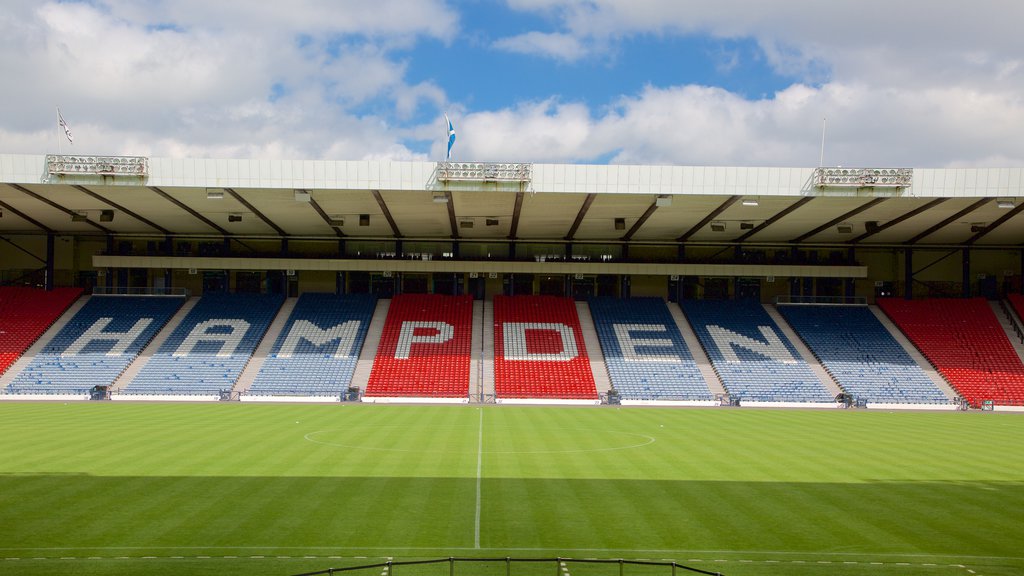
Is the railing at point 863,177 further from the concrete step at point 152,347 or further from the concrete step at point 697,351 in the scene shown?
the concrete step at point 152,347

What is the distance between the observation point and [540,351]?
176 feet

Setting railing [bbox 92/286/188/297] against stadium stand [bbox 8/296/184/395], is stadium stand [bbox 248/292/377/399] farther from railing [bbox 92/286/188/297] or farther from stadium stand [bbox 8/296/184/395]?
railing [bbox 92/286/188/297]

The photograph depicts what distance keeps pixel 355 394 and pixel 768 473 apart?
103 ft

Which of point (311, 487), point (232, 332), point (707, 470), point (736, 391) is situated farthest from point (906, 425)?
point (232, 332)

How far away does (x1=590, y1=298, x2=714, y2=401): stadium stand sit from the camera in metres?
48.8

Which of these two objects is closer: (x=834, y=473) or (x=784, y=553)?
(x=784, y=553)

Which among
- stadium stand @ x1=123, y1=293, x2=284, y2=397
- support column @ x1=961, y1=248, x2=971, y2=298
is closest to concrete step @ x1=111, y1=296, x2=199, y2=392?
stadium stand @ x1=123, y1=293, x2=284, y2=397

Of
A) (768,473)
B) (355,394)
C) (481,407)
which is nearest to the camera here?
(768,473)

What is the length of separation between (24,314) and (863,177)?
58.5 m

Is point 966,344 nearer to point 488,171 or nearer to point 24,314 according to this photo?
point 488,171

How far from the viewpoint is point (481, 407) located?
1711 inches

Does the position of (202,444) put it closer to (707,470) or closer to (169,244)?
(707,470)

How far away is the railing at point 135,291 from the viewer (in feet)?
195

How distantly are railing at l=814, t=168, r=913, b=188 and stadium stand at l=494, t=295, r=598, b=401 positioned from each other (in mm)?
19273
